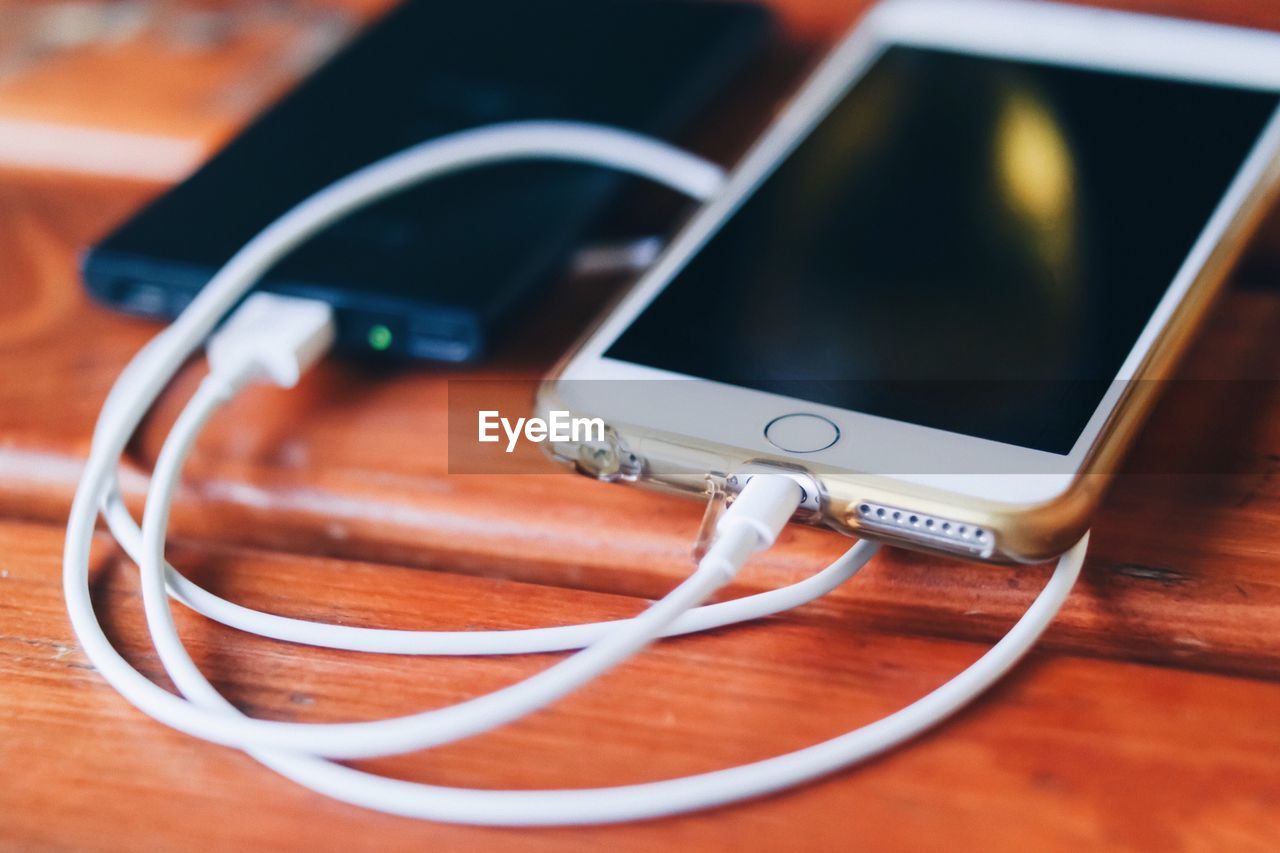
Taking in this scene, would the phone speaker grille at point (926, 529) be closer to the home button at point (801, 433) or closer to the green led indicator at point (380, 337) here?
the home button at point (801, 433)

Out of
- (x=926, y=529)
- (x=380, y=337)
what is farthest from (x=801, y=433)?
(x=380, y=337)

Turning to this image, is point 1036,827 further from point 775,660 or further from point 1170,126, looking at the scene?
point 1170,126

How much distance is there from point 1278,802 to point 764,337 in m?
0.18

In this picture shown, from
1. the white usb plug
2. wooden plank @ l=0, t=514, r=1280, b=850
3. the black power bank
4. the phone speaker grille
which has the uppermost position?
the black power bank

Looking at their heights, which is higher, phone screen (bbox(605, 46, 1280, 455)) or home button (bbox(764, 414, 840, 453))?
phone screen (bbox(605, 46, 1280, 455))

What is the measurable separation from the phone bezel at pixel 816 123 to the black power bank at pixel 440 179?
62mm

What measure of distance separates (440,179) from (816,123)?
138 millimetres

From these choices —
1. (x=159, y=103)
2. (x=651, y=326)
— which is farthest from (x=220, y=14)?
(x=651, y=326)

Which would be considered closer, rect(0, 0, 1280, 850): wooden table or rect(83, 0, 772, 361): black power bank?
rect(0, 0, 1280, 850): wooden table

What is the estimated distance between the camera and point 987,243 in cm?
42

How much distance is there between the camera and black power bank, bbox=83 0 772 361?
1.41 feet

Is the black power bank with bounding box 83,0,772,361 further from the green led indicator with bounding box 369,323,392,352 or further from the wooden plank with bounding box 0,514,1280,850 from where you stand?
the wooden plank with bounding box 0,514,1280,850

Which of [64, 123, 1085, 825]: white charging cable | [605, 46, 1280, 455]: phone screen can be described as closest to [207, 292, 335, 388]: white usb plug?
[64, 123, 1085, 825]: white charging cable

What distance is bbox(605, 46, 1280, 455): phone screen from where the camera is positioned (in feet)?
1.19
